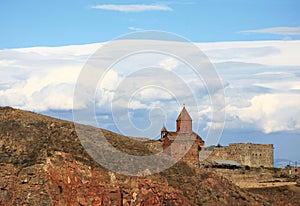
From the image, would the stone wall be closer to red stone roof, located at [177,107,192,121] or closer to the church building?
the church building

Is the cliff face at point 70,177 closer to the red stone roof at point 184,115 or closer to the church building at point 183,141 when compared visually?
the church building at point 183,141

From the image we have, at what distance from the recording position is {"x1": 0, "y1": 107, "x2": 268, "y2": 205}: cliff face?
190 ft

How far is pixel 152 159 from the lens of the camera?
66438mm

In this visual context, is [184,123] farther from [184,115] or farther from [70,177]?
[70,177]

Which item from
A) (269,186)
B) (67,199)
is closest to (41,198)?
(67,199)

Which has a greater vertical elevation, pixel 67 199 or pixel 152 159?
pixel 152 159

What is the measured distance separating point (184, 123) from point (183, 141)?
10576mm

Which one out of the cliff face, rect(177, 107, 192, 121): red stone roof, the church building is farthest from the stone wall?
the cliff face

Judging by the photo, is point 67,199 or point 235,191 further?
point 235,191

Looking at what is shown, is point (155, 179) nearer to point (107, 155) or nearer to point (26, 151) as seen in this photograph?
point (107, 155)

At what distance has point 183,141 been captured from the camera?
100812 millimetres

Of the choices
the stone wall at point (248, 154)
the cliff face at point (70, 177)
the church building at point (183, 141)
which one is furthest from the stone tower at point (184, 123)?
the cliff face at point (70, 177)

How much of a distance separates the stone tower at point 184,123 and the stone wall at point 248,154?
6.27 meters

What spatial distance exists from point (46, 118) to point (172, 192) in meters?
14.5
